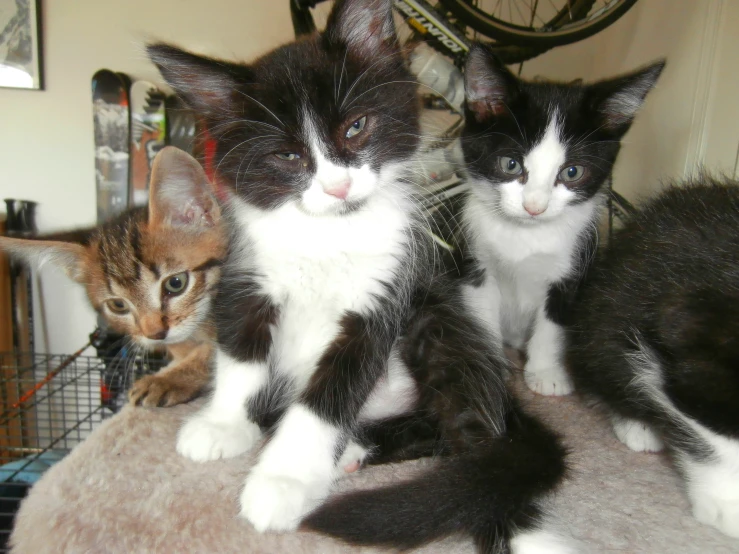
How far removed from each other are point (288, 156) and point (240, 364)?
0.41 m

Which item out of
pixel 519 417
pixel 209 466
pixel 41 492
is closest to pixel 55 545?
pixel 41 492

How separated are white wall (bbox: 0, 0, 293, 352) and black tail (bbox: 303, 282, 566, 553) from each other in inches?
84.1

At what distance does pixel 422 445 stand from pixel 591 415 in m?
0.43

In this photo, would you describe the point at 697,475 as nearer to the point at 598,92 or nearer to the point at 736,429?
the point at 736,429

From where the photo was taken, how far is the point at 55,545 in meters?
0.76

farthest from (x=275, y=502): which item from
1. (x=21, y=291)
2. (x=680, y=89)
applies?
(x=21, y=291)

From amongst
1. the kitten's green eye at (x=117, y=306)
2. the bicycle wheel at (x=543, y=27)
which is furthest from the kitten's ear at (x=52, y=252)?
the bicycle wheel at (x=543, y=27)

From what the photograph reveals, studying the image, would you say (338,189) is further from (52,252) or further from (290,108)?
(52,252)

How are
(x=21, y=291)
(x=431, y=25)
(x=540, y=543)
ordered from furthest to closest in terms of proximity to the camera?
1. (x=21, y=291)
2. (x=431, y=25)
3. (x=540, y=543)

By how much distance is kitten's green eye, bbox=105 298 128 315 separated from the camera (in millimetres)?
1169

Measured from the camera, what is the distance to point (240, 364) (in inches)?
40.2

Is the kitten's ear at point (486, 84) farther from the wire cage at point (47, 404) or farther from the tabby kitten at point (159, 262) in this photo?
the wire cage at point (47, 404)

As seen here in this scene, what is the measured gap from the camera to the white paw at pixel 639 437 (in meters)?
1.01

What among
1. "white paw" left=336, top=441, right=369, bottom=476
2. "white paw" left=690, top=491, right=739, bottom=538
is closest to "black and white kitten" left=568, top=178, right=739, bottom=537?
"white paw" left=690, top=491, right=739, bottom=538
